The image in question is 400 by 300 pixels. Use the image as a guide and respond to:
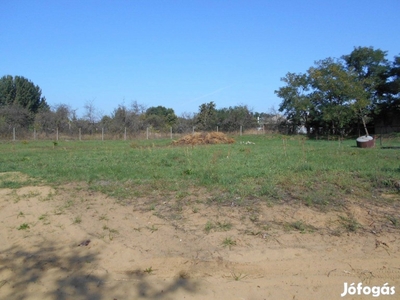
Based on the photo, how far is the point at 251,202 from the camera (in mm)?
5547

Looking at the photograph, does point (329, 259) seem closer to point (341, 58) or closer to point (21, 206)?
point (21, 206)

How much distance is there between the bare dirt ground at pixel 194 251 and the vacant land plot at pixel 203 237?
0.05 feet

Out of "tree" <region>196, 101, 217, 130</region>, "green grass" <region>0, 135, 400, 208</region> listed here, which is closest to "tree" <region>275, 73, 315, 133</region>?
"tree" <region>196, 101, 217, 130</region>

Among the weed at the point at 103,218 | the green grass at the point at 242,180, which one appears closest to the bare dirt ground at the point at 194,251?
the weed at the point at 103,218

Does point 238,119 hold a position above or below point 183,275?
above

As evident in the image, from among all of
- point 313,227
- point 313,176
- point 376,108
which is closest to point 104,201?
point 313,227

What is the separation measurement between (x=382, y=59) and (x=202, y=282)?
38064 mm

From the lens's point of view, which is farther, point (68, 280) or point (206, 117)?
point (206, 117)

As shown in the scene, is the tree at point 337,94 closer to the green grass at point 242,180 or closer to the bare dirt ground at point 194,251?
the green grass at point 242,180

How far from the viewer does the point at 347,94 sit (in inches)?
1267

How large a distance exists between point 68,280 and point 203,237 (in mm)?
1667

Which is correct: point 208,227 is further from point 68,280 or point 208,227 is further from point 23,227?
point 23,227

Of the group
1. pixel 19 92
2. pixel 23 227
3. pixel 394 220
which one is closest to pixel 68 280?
pixel 23 227

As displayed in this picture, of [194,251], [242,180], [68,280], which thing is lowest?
[68,280]
